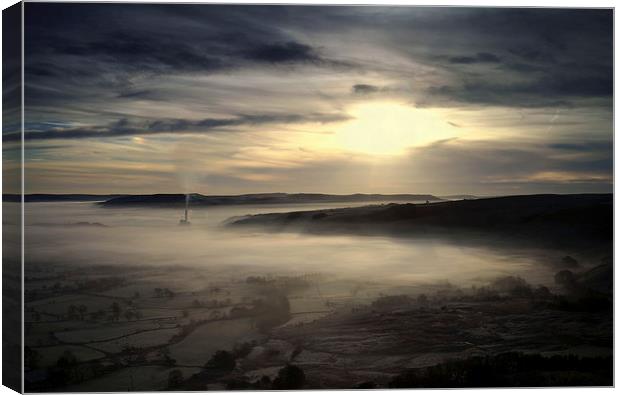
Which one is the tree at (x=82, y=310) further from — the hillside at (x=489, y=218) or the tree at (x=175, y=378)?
the hillside at (x=489, y=218)

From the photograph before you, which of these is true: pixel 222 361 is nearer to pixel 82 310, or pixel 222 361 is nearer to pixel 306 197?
pixel 82 310

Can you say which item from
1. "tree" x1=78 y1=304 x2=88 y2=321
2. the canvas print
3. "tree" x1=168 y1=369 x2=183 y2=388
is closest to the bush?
→ the canvas print

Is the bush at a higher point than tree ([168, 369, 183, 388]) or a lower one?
higher

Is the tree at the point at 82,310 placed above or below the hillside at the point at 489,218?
below

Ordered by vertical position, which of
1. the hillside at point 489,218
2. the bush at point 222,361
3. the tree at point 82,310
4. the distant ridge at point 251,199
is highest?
the distant ridge at point 251,199

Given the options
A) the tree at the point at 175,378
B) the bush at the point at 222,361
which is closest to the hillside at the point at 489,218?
the bush at the point at 222,361

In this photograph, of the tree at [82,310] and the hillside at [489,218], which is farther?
the hillside at [489,218]

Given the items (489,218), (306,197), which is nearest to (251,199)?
(306,197)

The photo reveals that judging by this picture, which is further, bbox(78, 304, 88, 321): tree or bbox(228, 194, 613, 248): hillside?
bbox(228, 194, 613, 248): hillside

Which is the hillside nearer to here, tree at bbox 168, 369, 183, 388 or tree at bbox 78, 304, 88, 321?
tree at bbox 168, 369, 183, 388
